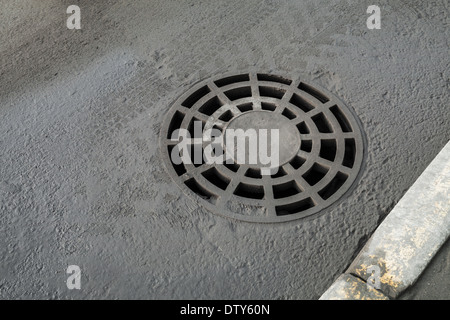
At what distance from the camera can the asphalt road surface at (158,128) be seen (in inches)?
95.3

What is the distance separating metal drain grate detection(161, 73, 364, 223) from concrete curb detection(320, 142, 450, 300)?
0.35 meters

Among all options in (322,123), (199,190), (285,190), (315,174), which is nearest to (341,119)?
(322,123)

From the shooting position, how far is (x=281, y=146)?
2.88 m

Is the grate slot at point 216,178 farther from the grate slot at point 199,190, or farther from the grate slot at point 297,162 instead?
the grate slot at point 297,162

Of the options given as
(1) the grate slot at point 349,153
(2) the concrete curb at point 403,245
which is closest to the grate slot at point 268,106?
(1) the grate slot at point 349,153

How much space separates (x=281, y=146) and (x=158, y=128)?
0.80 metres

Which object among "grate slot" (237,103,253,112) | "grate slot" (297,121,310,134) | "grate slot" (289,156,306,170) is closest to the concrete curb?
"grate slot" (289,156,306,170)

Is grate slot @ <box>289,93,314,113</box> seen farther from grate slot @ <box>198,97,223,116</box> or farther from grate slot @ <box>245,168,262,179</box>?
grate slot @ <box>245,168,262,179</box>

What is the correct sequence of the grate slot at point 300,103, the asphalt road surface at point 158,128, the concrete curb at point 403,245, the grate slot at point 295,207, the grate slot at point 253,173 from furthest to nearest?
the grate slot at point 300,103 → the grate slot at point 253,173 → the grate slot at point 295,207 → the asphalt road surface at point 158,128 → the concrete curb at point 403,245

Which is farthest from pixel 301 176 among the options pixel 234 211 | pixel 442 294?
pixel 442 294

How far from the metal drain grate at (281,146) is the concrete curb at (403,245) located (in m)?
0.35

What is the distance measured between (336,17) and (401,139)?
1.26 metres

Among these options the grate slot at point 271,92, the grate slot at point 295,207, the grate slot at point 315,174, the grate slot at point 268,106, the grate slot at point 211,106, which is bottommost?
the grate slot at point 295,207

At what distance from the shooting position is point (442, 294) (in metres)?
2.27
